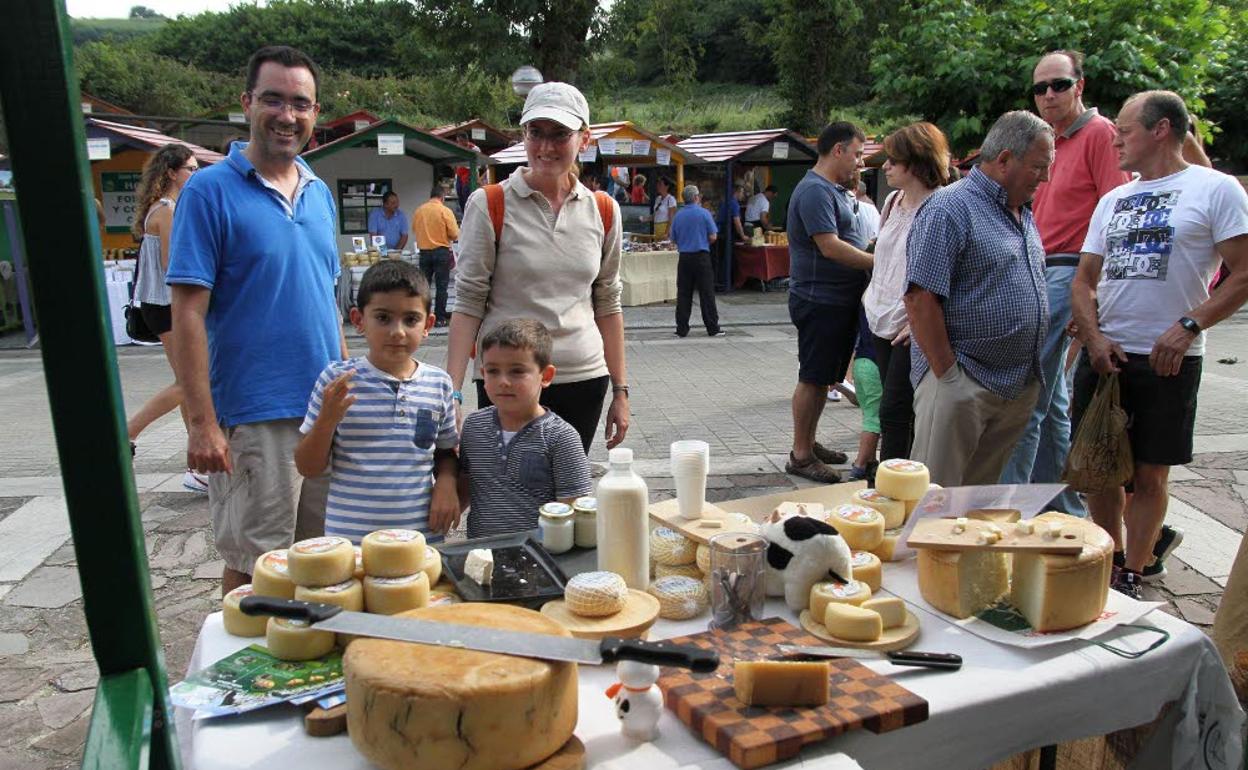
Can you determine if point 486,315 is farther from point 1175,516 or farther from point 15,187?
point 1175,516

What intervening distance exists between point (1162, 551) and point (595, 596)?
3550 millimetres

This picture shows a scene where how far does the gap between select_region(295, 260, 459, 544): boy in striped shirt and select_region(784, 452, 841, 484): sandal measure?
342 cm

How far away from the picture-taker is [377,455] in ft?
8.81

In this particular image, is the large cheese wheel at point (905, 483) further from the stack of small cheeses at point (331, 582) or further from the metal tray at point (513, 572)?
the stack of small cheeses at point (331, 582)

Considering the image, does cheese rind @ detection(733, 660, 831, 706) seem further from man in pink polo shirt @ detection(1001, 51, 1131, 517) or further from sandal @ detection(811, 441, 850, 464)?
sandal @ detection(811, 441, 850, 464)

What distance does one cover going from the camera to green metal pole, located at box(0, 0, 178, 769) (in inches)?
44.7

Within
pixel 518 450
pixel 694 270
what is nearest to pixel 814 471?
pixel 518 450

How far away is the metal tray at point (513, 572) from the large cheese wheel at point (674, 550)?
0.25 meters

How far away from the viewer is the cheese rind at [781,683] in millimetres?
1548

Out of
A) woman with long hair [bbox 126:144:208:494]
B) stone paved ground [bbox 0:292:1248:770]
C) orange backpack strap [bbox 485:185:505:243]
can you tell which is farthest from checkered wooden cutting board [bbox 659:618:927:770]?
woman with long hair [bbox 126:144:208:494]

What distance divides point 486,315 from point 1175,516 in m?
3.96

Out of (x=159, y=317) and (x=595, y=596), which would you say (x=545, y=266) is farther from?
(x=159, y=317)

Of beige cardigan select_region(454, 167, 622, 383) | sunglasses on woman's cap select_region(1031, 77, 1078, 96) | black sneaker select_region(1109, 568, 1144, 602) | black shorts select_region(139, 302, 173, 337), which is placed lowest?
black sneaker select_region(1109, 568, 1144, 602)

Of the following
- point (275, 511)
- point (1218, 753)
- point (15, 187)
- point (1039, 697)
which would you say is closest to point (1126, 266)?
point (1218, 753)
